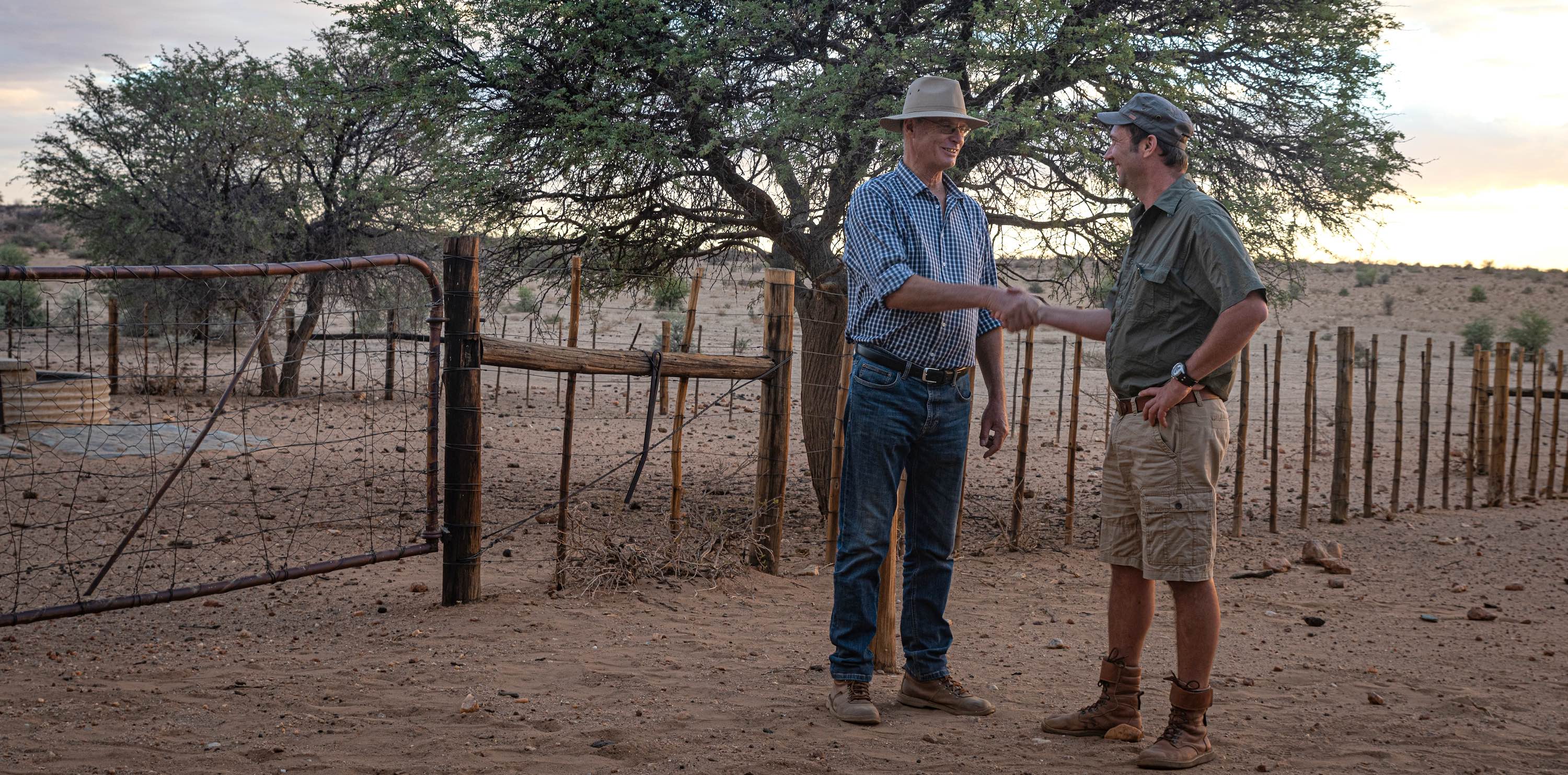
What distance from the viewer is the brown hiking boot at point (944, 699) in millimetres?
3797

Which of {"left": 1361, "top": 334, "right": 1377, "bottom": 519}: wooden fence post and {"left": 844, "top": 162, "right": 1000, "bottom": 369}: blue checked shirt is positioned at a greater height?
{"left": 844, "top": 162, "right": 1000, "bottom": 369}: blue checked shirt

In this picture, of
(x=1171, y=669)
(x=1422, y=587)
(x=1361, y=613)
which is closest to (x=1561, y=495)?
(x=1422, y=587)

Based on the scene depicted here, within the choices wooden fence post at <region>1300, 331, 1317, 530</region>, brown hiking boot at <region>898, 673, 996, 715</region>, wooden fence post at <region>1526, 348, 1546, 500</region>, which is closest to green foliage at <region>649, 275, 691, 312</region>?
wooden fence post at <region>1300, 331, 1317, 530</region>

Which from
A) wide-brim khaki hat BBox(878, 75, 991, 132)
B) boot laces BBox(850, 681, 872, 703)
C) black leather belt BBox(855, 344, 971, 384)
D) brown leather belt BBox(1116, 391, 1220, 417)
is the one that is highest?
wide-brim khaki hat BBox(878, 75, 991, 132)

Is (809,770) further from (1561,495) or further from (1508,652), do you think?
(1561,495)

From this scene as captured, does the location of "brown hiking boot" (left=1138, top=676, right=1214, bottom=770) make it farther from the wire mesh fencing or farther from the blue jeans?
the wire mesh fencing

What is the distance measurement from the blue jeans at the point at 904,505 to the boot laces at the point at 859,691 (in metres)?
0.02

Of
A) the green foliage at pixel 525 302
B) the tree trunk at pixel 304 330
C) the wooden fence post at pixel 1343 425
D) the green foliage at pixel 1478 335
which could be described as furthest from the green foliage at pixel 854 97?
the green foliage at pixel 1478 335

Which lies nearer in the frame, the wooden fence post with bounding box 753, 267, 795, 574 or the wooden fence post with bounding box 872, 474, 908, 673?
the wooden fence post with bounding box 872, 474, 908, 673

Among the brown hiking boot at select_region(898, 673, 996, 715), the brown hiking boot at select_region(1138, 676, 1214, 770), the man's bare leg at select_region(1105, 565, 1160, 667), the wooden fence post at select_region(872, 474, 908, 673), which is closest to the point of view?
the brown hiking boot at select_region(1138, 676, 1214, 770)

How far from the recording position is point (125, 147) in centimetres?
1709

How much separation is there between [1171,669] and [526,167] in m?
6.39

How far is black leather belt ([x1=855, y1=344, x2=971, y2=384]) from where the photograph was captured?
11.8 ft

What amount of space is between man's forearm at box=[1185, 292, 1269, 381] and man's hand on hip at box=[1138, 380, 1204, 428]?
0.06m
